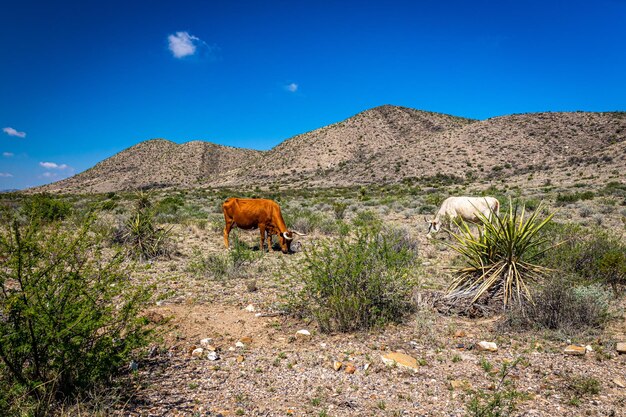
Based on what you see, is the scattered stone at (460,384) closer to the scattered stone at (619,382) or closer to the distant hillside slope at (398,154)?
the scattered stone at (619,382)

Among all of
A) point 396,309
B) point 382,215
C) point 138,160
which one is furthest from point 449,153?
point 138,160

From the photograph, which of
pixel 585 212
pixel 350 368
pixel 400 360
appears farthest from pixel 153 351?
pixel 585 212

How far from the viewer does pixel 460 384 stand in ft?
13.5

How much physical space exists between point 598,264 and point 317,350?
589 centimetres

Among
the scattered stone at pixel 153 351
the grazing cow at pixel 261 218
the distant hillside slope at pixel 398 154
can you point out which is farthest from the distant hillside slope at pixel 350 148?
the scattered stone at pixel 153 351

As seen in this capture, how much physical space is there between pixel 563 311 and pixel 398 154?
60845 mm

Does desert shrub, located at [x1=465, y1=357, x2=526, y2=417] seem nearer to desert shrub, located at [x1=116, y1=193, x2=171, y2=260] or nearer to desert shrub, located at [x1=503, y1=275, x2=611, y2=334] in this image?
desert shrub, located at [x1=503, y1=275, x2=611, y2=334]

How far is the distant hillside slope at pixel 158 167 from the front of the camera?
85375 millimetres

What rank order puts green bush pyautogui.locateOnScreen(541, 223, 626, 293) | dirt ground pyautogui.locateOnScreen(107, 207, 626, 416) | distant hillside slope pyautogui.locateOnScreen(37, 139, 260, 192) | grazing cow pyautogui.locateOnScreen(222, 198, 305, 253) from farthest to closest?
distant hillside slope pyautogui.locateOnScreen(37, 139, 260, 192) < grazing cow pyautogui.locateOnScreen(222, 198, 305, 253) < green bush pyautogui.locateOnScreen(541, 223, 626, 293) < dirt ground pyautogui.locateOnScreen(107, 207, 626, 416)

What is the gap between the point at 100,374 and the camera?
3.67 m

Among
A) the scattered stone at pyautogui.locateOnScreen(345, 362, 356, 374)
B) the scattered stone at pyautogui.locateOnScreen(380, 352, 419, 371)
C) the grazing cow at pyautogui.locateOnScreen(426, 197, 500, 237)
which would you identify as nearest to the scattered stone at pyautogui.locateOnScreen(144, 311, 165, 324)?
the scattered stone at pyautogui.locateOnScreen(345, 362, 356, 374)

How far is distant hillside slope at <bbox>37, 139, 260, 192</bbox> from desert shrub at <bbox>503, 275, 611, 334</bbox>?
3083 inches

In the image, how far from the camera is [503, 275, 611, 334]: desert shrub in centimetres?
525

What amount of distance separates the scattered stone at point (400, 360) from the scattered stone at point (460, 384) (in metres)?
0.45
